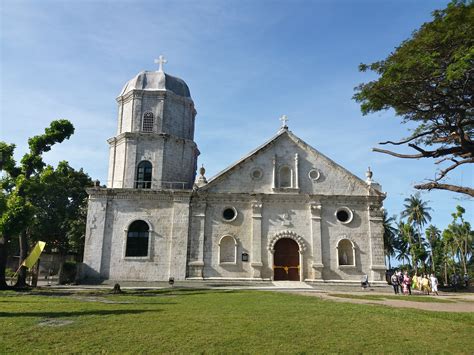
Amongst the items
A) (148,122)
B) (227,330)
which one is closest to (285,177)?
(148,122)

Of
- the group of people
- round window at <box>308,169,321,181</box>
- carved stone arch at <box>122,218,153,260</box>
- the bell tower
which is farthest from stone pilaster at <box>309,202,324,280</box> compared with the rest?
carved stone arch at <box>122,218,153,260</box>

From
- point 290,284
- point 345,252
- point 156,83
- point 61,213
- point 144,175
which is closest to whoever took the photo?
point 290,284

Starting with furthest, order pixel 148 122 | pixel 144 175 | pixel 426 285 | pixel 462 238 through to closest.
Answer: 1. pixel 462 238
2. pixel 148 122
3. pixel 144 175
4. pixel 426 285

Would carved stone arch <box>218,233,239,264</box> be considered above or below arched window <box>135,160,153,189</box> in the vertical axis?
below

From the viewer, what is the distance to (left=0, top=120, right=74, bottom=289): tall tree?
19.4 metres

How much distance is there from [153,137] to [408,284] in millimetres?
19677

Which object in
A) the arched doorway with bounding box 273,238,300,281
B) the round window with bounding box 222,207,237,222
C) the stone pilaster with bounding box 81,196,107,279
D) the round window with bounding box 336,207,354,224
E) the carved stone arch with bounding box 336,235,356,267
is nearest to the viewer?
the stone pilaster with bounding box 81,196,107,279

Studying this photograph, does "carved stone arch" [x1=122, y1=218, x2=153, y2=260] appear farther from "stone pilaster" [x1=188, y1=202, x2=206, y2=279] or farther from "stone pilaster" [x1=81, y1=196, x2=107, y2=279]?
"stone pilaster" [x1=188, y1=202, x2=206, y2=279]

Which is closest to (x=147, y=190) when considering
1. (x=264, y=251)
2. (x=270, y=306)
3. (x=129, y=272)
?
(x=129, y=272)

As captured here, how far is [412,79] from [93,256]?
70.9 feet

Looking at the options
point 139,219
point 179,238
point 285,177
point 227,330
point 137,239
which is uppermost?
point 285,177

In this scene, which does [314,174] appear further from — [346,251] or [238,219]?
[238,219]

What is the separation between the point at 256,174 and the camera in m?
27.5

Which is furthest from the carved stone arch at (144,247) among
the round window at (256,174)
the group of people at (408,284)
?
the group of people at (408,284)
